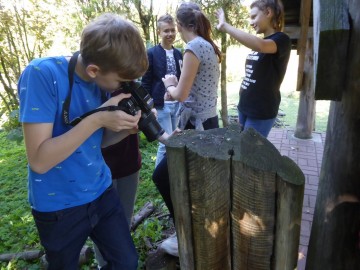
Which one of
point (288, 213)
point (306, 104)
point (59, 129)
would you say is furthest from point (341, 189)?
point (306, 104)

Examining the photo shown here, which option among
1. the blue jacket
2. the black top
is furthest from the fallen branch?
the black top

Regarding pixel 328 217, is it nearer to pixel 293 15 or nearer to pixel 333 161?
pixel 333 161

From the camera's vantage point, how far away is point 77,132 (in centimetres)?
124

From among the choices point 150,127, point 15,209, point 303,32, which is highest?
point 303,32

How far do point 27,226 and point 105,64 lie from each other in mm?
2636

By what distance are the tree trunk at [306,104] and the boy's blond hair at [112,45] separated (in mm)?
4072

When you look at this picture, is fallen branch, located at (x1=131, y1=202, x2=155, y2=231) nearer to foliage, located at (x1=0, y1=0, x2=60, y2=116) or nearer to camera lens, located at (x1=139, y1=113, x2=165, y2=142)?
camera lens, located at (x1=139, y1=113, x2=165, y2=142)

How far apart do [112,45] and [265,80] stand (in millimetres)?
1718

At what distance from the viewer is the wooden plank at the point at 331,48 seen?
91cm

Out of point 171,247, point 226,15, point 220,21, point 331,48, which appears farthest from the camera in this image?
point 226,15

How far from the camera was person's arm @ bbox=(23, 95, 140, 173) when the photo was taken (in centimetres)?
118

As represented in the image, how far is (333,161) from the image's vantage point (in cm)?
121

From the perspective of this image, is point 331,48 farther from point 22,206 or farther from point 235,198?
point 22,206

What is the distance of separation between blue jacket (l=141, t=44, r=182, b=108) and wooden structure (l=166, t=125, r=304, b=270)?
197 cm
